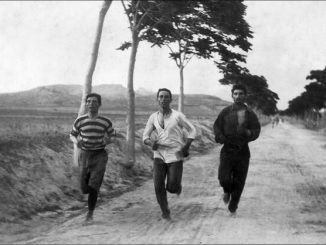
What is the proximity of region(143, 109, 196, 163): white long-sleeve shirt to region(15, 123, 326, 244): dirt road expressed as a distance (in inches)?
39.1

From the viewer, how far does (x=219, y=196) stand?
30.9ft

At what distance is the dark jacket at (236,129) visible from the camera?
23.5ft

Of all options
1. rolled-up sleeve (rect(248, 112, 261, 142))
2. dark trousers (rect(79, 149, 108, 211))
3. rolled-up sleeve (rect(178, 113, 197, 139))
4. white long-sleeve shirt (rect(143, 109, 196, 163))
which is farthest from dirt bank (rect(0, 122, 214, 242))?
rolled-up sleeve (rect(248, 112, 261, 142))

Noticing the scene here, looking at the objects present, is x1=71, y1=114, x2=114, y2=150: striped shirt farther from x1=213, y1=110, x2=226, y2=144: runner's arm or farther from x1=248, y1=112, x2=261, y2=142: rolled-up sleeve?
x1=248, y1=112, x2=261, y2=142: rolled-up sleeve

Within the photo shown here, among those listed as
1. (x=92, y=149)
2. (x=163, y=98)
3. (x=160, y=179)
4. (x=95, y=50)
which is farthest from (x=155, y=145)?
(x=95, y=50)

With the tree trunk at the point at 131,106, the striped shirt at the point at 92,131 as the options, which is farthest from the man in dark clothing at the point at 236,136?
the tree trunk at the point at 131,106

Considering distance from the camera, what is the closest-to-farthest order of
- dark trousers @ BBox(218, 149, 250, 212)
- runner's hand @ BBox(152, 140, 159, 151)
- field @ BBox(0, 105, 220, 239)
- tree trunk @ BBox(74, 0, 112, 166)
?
runner's hand @ BBox(152, 140, 159, 151) < dark trousers @ BBox(218, 149, 250, 212) < field @ BBox(0, 105, 220, 239) < tree trunk @ BBox(74, 0, 112, 166)

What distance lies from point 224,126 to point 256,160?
10165 millimetres

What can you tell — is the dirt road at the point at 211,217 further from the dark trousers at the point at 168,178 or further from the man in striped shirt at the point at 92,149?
the man in striped shirt at the point at 92,149

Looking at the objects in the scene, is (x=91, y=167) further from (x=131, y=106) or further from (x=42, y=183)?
(x=131, y=106)

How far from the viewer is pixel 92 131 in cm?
694

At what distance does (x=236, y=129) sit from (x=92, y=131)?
2.18 meters

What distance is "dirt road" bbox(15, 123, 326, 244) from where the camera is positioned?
5.99 meters

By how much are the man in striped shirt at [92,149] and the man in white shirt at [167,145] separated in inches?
26.5
